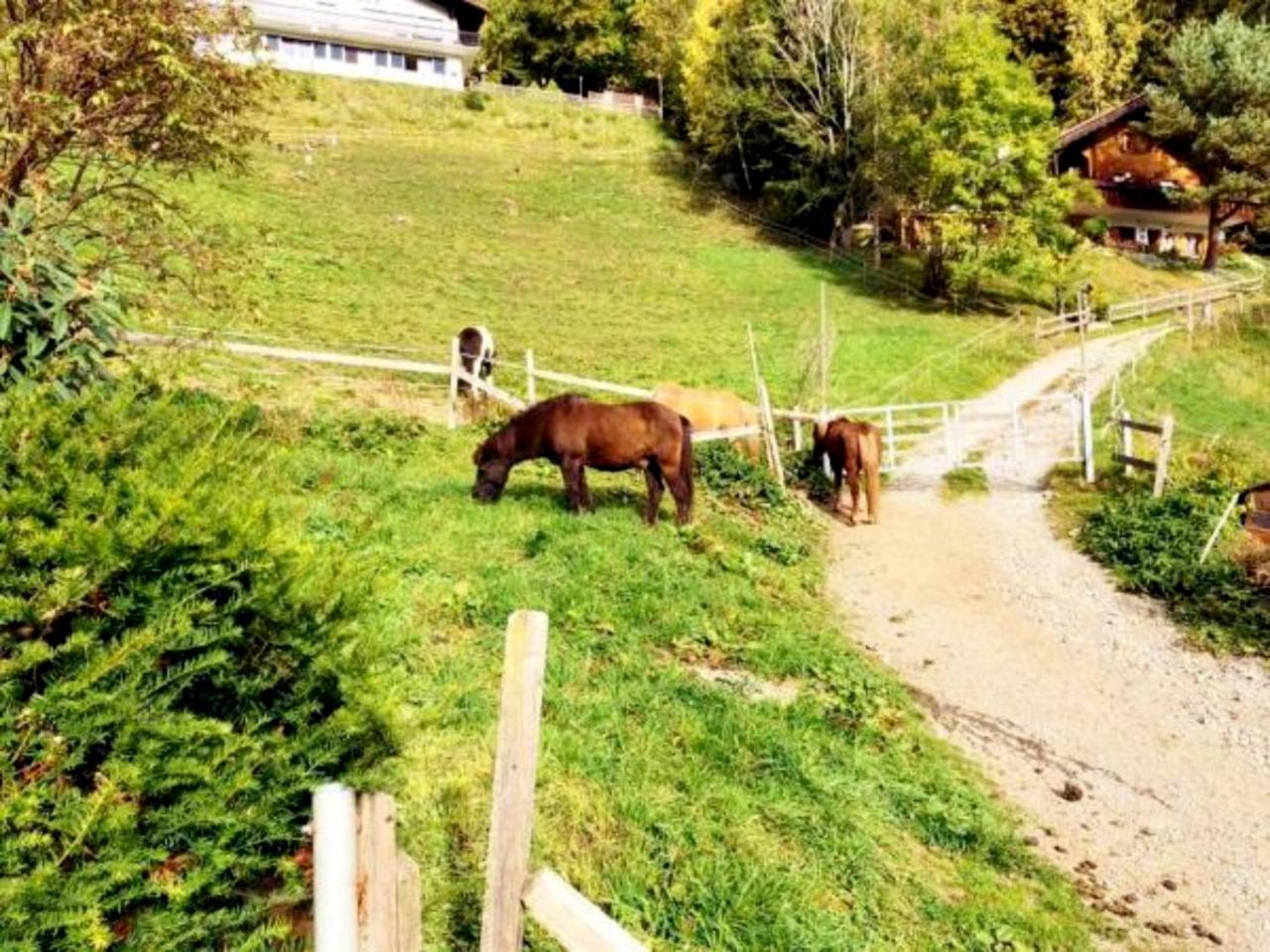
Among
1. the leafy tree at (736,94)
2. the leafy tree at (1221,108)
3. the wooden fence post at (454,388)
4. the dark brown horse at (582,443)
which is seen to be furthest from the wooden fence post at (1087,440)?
the leafy tree at (1221,108)

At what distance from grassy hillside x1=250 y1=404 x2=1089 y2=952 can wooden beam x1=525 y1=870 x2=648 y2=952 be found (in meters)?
0.85

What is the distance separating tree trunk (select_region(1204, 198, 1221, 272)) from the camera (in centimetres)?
4088

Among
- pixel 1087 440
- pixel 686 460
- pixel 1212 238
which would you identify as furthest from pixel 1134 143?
pixel 686 460

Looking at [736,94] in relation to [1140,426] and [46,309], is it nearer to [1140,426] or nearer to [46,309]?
[1140,426]

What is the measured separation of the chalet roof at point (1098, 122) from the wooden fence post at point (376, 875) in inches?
1925

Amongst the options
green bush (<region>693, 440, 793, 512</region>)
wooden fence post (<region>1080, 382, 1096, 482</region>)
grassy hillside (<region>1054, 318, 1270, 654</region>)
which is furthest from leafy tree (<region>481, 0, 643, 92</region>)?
green bush (<region>693, 440, 793, 512</region>)

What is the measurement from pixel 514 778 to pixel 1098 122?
51026mm

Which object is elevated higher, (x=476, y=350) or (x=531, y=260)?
(x=531, y=260)

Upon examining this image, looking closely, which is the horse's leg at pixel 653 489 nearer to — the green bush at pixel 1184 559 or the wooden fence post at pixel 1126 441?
the green bush at pixel 1184 559

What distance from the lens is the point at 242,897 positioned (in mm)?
2951

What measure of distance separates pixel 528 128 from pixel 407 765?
162 feet

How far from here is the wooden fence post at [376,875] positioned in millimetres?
2564

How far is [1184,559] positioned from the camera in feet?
40.5

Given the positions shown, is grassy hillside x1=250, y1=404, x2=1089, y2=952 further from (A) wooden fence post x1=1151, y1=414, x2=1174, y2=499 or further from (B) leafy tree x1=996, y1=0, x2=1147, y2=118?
(B) leafy tree x1=996, y1=0, x2=1147, y2=118
